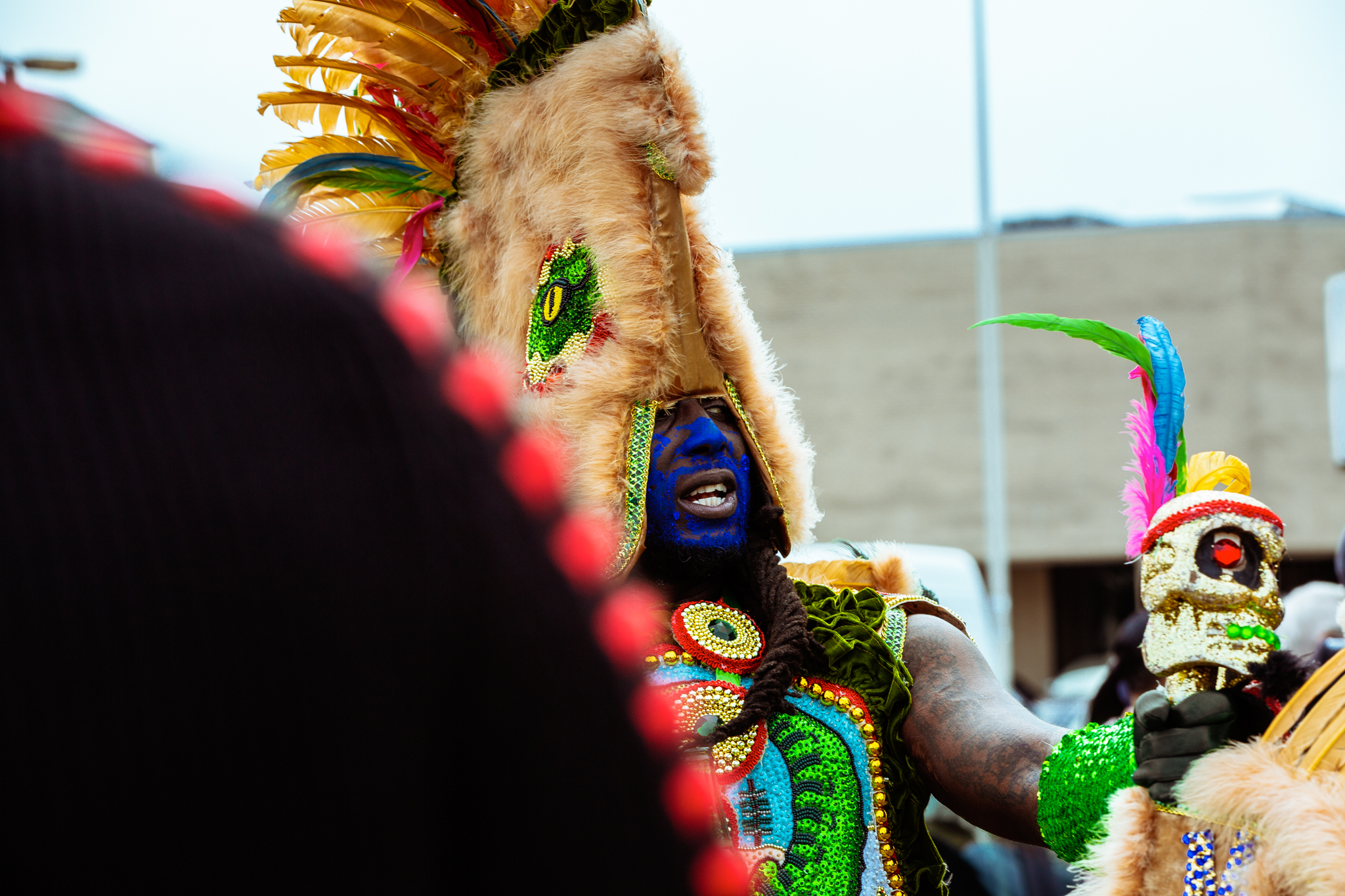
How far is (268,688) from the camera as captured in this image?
1.39 feet

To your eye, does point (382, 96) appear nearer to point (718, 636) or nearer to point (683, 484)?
point (683, 484)

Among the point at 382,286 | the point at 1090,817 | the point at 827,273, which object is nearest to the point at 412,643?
the point at 382,286

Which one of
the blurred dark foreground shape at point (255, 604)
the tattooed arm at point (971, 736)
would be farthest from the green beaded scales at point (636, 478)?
the blurred dark foreground shape at point (255, 604)

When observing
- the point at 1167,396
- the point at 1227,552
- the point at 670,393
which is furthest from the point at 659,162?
the point at 1227,552

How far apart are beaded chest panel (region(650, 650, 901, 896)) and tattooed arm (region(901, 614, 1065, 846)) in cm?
10

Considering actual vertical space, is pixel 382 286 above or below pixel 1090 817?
above

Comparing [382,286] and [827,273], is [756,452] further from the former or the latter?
[827,273]

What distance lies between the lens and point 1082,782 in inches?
67.6

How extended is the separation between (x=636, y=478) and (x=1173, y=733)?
1066 mm

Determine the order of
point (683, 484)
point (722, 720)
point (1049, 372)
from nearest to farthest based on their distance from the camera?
1. point (722, 720)
2. point (683, 484)
3. point (1049, 372)

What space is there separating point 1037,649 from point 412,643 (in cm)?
1775

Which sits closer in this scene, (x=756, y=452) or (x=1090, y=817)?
(x=1090, y=817)

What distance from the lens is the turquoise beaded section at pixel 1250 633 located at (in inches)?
55.0

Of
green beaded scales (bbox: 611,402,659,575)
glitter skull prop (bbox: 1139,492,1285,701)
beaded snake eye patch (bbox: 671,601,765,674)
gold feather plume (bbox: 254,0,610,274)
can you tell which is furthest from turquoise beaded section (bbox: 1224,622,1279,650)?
gold feather plume (bbox: 254,0,610,274)
